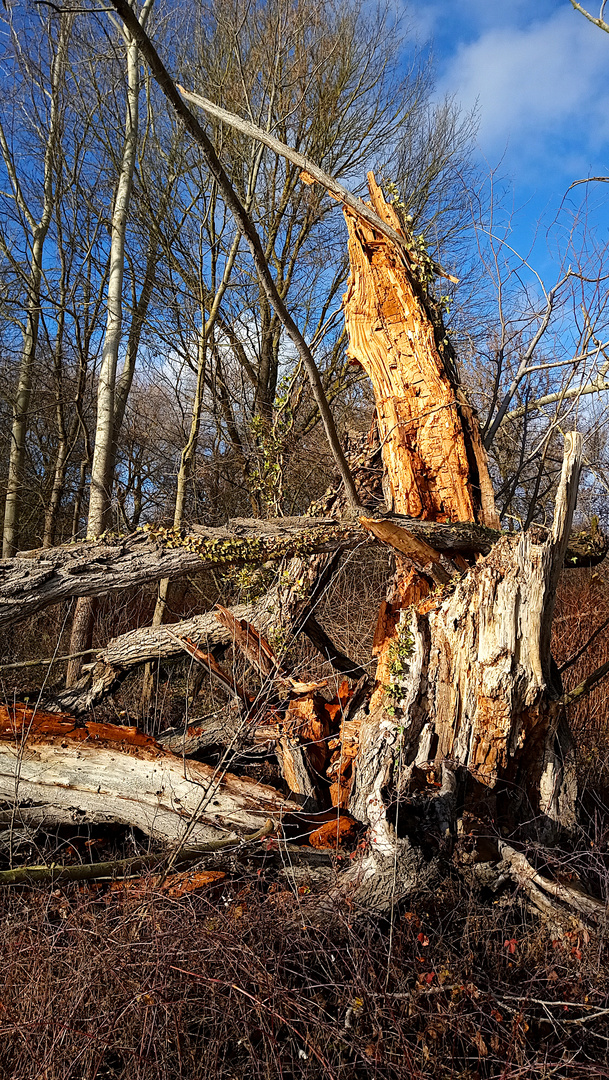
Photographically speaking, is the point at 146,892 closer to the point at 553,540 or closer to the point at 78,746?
the point at 78,746

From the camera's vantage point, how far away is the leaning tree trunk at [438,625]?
137 inches

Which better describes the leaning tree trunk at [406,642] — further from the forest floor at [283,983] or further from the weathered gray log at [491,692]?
the forest floor at [283,983]

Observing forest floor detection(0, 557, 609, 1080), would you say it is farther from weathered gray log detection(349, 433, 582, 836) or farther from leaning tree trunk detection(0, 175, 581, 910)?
weathered gray log detection(349, 433, 582, 836)

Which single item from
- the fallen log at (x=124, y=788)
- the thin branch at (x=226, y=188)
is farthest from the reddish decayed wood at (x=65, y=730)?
the thin branch at (x=226, y=188)

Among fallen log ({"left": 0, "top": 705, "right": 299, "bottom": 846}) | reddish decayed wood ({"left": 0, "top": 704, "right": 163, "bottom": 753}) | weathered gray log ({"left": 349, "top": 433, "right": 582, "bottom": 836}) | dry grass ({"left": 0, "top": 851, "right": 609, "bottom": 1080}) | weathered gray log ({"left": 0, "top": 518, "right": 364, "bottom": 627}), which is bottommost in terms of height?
dry grass ({"left": 0, "top": 851, "right": 609, "bottom": 1080})

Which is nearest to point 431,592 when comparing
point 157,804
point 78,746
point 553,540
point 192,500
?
point 553,540

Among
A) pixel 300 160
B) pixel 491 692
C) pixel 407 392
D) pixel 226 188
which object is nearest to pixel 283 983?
pixel 491 692

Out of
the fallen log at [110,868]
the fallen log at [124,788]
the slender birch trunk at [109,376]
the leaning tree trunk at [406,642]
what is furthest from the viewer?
the slender birch trunk at [109,376]

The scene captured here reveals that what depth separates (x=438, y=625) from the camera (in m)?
3.85

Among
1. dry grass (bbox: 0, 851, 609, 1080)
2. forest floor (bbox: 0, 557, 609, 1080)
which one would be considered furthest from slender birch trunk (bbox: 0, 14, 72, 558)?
dry grass (bbox: 0, 851, 609, 1080)

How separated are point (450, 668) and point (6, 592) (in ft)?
8.88

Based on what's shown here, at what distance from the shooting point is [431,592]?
419 centimetres

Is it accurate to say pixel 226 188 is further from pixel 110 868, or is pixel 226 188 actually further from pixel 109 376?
pixel 109 376

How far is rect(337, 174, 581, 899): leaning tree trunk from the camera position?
11.4 ft
